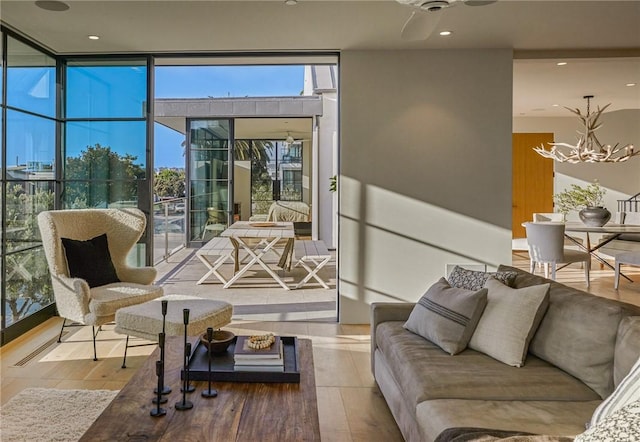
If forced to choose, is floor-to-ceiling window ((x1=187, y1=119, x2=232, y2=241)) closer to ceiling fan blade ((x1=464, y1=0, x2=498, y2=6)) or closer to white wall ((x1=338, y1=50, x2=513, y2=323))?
white wall ((x1=338, y1=50, x2=513, y2=323))

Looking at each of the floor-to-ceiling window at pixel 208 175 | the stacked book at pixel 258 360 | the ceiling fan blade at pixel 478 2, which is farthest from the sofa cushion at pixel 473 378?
the floor-to-ceiling window at pixel 208 175

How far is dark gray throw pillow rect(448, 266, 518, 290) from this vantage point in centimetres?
280

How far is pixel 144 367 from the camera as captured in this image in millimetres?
2418

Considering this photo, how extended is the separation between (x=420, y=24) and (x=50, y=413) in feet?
10.1

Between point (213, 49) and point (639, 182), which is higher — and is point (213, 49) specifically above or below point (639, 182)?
above

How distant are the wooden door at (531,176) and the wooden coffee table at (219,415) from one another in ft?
29.9

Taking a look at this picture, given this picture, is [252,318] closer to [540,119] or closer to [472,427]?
[472,427]

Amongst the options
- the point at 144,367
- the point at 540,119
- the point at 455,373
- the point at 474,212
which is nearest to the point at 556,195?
the point at 540,119

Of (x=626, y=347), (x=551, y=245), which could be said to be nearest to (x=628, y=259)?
(x=551, y=245)

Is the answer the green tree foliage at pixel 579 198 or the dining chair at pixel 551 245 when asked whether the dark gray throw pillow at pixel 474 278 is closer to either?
the dining chair at pixel 551 245

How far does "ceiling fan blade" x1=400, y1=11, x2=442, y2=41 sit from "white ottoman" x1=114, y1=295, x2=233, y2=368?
2186 millimetres

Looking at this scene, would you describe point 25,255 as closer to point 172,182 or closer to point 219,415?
point 219,415

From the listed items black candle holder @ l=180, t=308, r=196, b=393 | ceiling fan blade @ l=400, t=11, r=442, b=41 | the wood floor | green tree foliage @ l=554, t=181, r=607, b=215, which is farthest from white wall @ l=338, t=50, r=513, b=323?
green tree foliage @ l=554, t=181, r=607, b=215

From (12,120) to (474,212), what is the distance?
13.5ft
